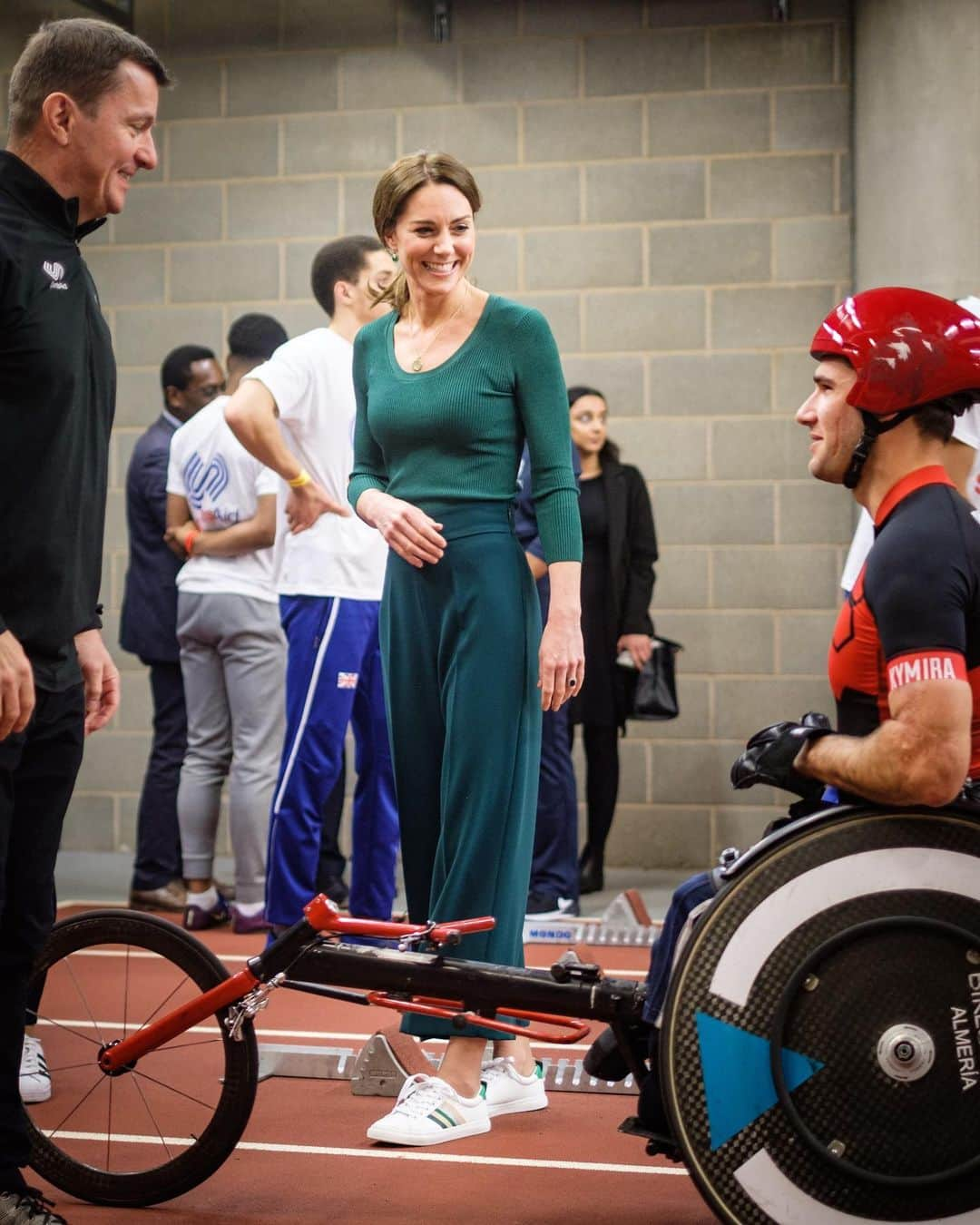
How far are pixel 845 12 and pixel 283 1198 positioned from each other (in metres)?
4.93

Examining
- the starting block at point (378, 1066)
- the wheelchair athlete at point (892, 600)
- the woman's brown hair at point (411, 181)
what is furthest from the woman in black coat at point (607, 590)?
the wheelchair athlete at point (892, 600)

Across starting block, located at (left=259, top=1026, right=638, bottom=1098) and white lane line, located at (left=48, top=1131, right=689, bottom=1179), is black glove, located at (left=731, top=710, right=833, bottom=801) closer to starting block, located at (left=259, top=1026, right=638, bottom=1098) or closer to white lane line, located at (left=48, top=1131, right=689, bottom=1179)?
white lane line, located at (left=48, top=1131, right=689, bottom=1179)

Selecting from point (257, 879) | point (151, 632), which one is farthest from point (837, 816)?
point (151, 632)

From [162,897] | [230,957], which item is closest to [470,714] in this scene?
[230,957]

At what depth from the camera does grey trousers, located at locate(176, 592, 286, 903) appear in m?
4.71

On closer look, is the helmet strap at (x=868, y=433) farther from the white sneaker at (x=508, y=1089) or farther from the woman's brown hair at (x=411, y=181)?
the white sneaker at (x=508, y=1089)

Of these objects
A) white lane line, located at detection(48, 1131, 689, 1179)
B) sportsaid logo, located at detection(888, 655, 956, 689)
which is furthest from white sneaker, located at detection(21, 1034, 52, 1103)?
sportsaid logo, located at detection(888, 655, 956, 689)

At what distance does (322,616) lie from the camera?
3.97 m

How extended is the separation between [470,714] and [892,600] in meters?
0.96

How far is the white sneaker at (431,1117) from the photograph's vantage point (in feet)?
8.89

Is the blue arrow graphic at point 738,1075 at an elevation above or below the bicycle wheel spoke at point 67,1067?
above

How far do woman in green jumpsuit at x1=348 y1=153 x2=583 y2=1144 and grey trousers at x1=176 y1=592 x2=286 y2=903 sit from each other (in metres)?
1.90

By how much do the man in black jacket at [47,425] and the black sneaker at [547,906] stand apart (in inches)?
112

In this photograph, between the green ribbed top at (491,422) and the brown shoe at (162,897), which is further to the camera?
the brown shoe at (162,897)
